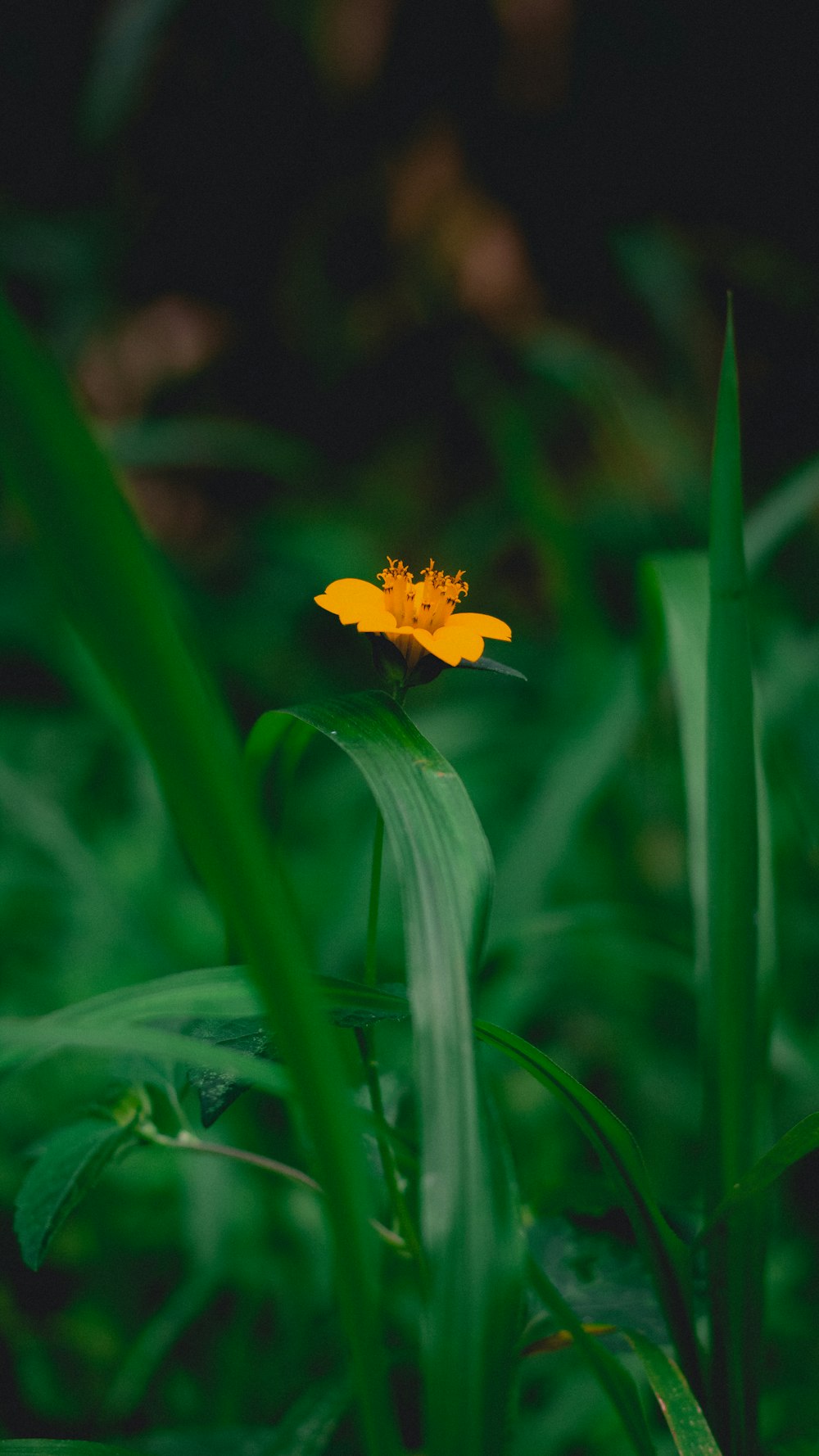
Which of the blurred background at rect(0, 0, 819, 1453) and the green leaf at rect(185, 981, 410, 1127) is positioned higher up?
the blurred background at rect(0, 0, 819, 1453)

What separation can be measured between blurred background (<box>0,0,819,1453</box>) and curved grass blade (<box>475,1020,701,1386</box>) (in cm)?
64

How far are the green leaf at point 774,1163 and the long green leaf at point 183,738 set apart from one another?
0.63 feet

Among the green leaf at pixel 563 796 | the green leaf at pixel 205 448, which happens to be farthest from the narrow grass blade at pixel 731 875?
the green leaf at pixel 205 448

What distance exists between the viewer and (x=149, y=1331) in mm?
725

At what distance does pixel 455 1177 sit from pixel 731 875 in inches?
9.0

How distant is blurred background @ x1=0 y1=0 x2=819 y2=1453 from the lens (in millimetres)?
1183

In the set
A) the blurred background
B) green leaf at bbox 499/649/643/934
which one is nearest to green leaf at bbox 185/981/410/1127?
green leaf at bbox 499/649/643/934

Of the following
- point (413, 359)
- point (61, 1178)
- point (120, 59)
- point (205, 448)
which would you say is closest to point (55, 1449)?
point (61, 1178)

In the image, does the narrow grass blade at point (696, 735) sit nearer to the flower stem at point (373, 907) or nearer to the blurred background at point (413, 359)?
the flower stem at point (373, 907)

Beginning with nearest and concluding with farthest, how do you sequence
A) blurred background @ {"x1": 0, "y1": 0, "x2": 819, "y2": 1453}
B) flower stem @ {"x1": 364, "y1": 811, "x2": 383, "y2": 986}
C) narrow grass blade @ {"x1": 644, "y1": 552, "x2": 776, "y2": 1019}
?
flower stem @ {"x1": 364, "y1": 811, "x2": 383, "y2": 986}, narrow grass blade @ {"x1": 644, "y1": 552, "x2": 776, "y2": 1019}, blurred background @ {"x1": 0, "y1": 0, "x2": 819, "y2": 1453}

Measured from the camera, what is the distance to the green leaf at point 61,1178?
0.36 meters

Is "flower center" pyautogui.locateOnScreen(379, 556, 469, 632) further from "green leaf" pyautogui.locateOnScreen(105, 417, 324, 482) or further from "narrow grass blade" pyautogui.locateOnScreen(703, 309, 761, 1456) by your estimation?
"green leaf" pyautogui.locateOnScreen(105, 417, 324, 482)

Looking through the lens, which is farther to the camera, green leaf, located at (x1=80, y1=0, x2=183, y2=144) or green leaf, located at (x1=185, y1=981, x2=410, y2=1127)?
green leaf, located at (x1=80, y1=0, x2=183, y2=144)

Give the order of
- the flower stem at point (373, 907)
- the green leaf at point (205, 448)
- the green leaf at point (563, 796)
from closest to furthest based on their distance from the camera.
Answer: the flower stem at point (373, 907), the green leaf at point (563, 796), the green leaf at point (205, 448)
